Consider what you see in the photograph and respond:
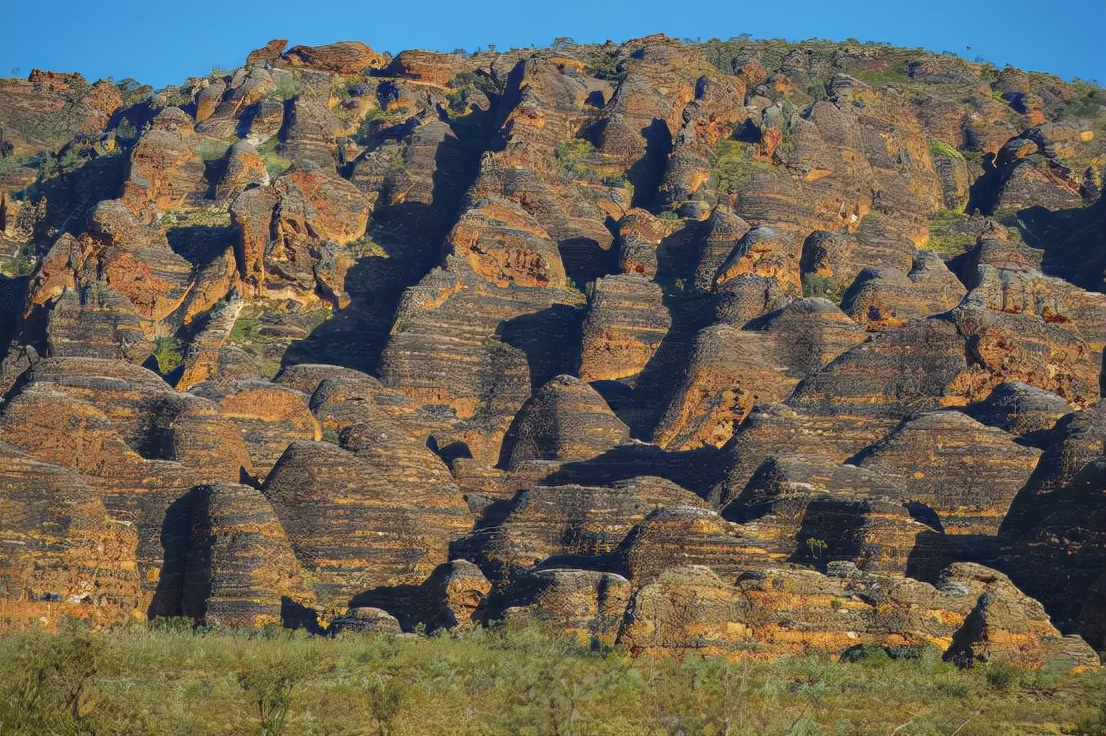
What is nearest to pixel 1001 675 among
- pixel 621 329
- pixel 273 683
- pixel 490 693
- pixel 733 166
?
pixel 490 693

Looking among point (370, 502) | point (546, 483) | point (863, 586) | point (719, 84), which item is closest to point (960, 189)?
point (719, 84)

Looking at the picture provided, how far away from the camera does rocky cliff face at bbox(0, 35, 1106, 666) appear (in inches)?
2077

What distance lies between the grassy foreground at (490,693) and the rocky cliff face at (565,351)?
3.01 meters

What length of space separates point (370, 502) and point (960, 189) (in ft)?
177

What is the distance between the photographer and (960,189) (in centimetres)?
10469

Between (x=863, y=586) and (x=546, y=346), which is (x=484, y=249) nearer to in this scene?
(x=546, y=346)

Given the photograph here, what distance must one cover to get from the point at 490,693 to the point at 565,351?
1494 inches

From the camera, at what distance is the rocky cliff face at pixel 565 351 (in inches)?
2077

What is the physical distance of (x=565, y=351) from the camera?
77188 mm

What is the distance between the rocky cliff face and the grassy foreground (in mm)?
3010

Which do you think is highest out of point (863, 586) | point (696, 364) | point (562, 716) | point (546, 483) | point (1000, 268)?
point (1000, 268)

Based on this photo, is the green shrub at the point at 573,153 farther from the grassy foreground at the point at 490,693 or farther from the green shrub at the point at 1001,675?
the green shrub at the point at 1001,675

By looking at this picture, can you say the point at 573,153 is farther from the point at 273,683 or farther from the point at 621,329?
the point at 273,683

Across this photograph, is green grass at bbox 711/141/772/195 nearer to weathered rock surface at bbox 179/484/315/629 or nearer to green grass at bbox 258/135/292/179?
green grass at bbox 258/135/292/179
